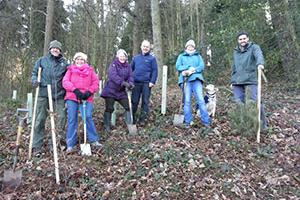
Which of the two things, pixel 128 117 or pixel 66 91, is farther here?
pixel 128 117

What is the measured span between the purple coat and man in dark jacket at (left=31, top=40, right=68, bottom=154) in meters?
1.06

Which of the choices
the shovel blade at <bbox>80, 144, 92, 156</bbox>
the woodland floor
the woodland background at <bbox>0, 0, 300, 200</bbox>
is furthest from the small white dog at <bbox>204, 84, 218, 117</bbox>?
the shovel blade at <bbox>80, 144, 92, 156</bbox>

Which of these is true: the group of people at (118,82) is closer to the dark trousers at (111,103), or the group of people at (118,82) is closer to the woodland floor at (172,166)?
the dark trousers at (111,103)

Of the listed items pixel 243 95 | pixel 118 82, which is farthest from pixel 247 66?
pixel 118 82

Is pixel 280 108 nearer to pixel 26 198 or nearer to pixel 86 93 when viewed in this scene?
pixel 86 93

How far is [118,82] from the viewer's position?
779 cm

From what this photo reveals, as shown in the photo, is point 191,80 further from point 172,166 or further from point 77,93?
point 77,93

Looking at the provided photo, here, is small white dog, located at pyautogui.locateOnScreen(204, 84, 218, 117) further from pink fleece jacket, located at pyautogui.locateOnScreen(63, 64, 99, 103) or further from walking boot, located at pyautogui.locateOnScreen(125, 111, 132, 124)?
pink fleece jacket, located at pyautogui.locateOnScreen(63, 64, 99, 103)

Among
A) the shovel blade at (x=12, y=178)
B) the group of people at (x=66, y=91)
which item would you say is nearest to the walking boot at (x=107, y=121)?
the group of people at (x=66, y=91)

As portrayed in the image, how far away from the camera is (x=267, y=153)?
700 centimetres

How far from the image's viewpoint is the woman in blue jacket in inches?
316

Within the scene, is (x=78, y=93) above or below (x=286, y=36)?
below

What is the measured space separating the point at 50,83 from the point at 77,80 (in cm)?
54

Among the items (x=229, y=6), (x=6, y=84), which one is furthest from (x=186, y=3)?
(x=6, y=84)
